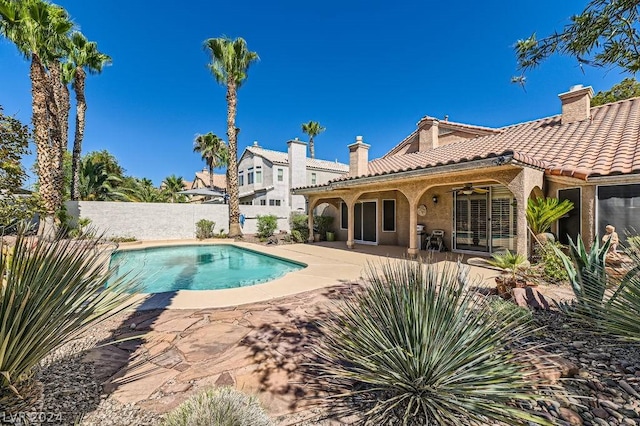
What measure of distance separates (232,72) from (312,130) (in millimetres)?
28557

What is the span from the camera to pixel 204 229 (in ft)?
71.6

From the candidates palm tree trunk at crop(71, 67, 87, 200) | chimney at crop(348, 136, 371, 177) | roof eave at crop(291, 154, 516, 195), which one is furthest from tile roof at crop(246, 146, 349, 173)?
roof eave at crop(291, 154, 516, 195)

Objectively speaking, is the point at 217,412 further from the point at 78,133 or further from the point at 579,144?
the point at 78,133

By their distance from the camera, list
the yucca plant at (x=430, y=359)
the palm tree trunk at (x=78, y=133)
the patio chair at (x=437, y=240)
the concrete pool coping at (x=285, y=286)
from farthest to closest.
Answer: the palm tree trunk at (x=78, y=133), the patio chair at (x=437, y=240), the concrete pool coping at (x=285, y=286), the yucca plant at (x=430, y=359)

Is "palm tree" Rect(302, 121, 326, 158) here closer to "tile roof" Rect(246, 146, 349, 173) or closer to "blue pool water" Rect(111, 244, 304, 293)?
"tile roof" Rect(246, 146, 349, 173)

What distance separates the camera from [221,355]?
13.0 feet

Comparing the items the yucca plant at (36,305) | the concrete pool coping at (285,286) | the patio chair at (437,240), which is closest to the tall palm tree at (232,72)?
the concrete pool coping at (285,286)

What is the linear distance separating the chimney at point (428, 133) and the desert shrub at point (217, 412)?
58.5 feet

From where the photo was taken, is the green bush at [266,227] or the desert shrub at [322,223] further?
the green bush at [266,227]

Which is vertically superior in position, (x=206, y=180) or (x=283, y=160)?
(x=283, y=160)

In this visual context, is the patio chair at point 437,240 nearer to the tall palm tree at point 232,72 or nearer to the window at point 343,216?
the window at point 343,216

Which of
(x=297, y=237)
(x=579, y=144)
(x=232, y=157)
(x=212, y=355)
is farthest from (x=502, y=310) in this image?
(x=232, y=157)

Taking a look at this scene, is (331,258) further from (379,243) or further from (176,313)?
(176,313)

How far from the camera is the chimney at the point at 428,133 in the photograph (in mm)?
17438
